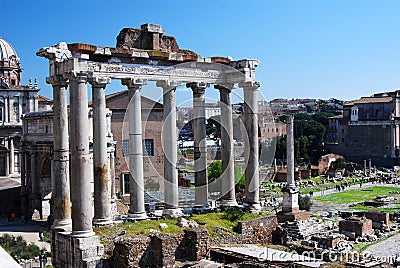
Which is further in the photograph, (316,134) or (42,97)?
(316,134)

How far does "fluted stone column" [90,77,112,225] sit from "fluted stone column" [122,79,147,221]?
0.85 meters

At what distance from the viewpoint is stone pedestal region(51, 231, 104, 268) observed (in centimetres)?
1163

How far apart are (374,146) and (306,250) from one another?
191ft

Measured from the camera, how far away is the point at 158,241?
11.9m

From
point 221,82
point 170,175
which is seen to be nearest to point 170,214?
point 170,175

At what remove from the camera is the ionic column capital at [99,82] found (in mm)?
12877

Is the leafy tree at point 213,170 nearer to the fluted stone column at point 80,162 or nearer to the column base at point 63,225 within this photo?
the column base at point 63,225

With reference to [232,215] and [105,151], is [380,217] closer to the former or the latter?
[232,215]

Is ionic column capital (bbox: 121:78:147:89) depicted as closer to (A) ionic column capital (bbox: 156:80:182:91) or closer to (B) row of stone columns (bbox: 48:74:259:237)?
(B) row of stone columns (bbox: 48:74:259:237)

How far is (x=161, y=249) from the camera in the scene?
38.9 feet

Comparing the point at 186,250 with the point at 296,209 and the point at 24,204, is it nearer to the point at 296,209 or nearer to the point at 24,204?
the point at 296,209

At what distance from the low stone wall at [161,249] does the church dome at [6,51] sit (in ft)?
93.8

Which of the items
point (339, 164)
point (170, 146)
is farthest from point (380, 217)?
point (339, 164)

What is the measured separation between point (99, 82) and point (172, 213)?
14.3ft
